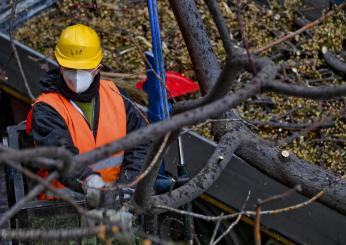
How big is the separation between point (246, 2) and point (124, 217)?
15.6ft

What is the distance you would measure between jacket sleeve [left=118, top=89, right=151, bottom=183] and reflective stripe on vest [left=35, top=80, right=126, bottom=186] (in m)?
0.04

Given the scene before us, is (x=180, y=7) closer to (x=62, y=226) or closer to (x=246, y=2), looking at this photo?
(x=62, y=226)

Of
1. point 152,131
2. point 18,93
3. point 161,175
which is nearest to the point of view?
point 152,131

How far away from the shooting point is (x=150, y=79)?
6734mm

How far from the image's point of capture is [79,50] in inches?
221

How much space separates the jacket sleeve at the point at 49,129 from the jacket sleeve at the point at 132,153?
1.01 feet

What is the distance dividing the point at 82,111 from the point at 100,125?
143 millimetres

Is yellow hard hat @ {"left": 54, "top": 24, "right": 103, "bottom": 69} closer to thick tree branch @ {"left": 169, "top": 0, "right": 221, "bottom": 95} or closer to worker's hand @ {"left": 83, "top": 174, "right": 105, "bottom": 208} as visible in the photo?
thick tree branch @ {"left": 169, "top": 0, "right": 221, "bottom": 95}

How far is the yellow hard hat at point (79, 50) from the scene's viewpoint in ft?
18.4

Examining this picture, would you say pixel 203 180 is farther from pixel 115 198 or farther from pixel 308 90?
pixel 308 90

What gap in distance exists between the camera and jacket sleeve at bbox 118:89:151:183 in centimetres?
554

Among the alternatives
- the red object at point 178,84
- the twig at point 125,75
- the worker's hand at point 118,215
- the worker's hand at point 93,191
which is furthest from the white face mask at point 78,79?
the twig at point 125,75

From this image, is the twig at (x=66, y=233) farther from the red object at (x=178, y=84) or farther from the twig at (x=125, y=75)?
the twig at (x=125, y=75)

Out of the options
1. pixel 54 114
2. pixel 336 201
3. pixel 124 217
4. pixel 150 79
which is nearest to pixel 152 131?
pixel 124 217
